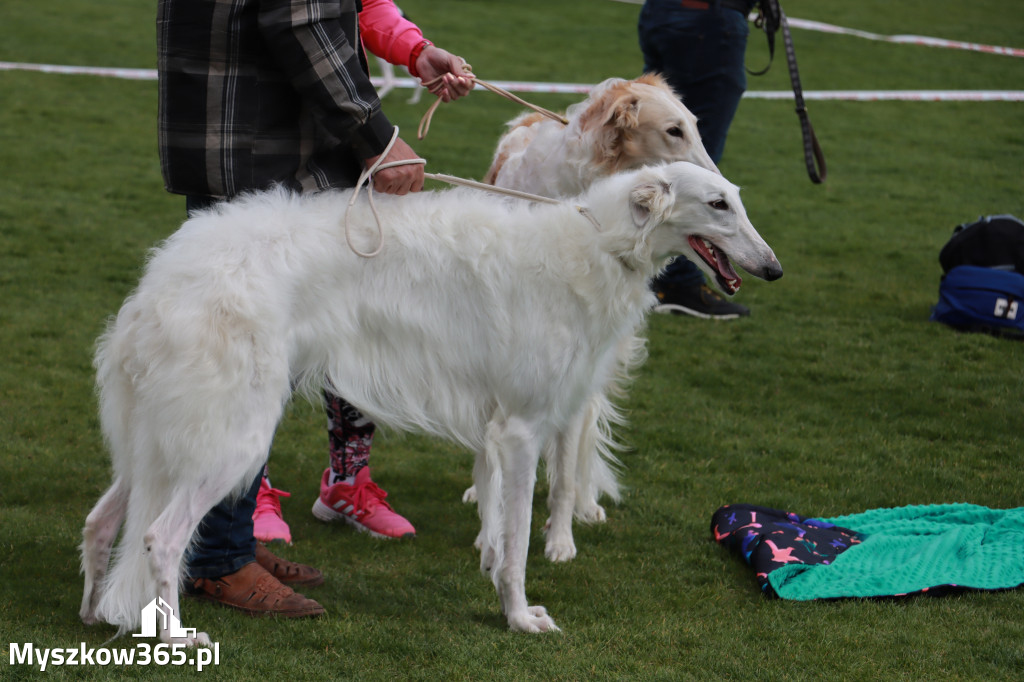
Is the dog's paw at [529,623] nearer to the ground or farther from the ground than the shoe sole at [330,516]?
farther from the ground

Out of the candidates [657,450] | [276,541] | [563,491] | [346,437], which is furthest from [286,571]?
[657,450]

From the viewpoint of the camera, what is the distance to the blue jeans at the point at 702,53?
19.7 ft

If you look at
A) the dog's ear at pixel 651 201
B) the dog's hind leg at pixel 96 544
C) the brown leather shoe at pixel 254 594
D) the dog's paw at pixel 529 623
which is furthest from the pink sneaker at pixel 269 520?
the dog's ear at pixel 651 201

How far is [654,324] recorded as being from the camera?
7.17 meters

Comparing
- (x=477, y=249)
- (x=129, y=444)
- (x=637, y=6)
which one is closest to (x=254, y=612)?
(x=129, y=444)

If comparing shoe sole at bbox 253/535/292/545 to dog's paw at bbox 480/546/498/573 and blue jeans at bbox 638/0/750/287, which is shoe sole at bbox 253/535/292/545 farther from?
blue jeans at bbox 638/0/750/287

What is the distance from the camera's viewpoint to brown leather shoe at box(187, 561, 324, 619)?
3230 millimetres

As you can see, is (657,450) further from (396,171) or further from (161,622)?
(161,622)

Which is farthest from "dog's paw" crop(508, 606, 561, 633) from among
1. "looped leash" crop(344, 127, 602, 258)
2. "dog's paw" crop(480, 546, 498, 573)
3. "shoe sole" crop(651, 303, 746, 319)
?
"shoe sole" crop(651, 303, 746, 319)

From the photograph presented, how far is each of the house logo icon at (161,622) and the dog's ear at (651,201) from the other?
179cm

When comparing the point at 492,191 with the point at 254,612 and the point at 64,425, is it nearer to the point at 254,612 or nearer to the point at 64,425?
the point at 254,612

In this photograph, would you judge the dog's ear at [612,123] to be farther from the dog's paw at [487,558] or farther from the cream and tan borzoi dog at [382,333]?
the dog's paw at [487,558]

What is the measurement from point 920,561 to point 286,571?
2.25m

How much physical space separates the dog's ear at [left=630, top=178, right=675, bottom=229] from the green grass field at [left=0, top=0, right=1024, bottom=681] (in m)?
1.31
